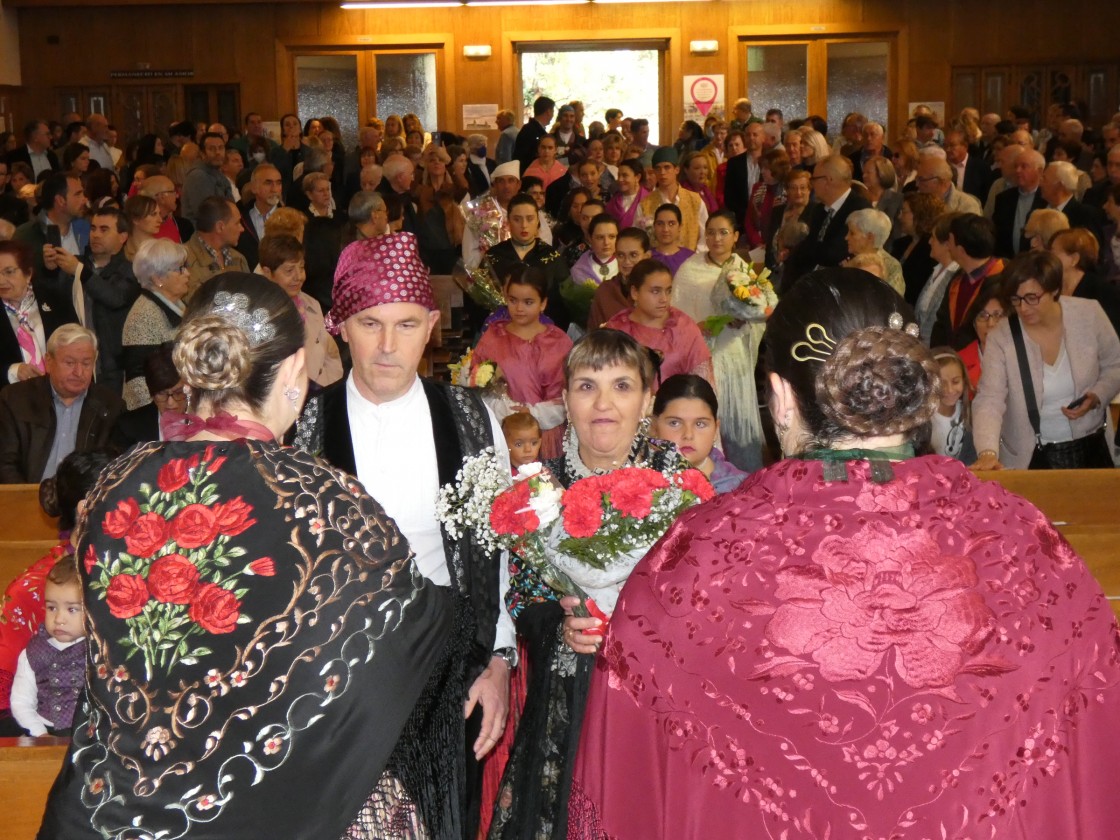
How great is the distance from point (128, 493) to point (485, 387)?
4.10 m

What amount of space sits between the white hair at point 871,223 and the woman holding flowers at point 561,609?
5321 mm

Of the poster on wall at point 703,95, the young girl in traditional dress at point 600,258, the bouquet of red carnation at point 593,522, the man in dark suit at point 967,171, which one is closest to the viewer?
the bouquet of red carnation at point 593,522

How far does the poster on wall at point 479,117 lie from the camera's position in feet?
65.9

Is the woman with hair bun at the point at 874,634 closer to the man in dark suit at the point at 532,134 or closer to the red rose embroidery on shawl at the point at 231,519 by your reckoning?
the red rose embroidery on shawl at the point at 231,519

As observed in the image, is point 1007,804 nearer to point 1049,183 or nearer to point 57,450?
point 57,450

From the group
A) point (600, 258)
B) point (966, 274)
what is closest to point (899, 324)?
point (966, 274)

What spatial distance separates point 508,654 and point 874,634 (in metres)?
1.27

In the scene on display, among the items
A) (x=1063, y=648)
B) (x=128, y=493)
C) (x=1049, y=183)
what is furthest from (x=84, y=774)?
(x=1049, y=183)

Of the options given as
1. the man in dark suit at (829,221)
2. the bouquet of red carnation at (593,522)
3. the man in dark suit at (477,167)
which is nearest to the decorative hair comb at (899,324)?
the bouquet of red carnation at (593,522)

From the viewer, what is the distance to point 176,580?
2244mm

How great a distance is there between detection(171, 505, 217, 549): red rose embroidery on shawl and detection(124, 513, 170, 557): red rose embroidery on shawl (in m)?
0.02

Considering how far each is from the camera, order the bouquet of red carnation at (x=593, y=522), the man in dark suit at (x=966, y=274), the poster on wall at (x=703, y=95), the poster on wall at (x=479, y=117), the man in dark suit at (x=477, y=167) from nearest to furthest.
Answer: the bouquet of red carnation at (x=593, y=522)
the man in dark suit at (x=966, y=274)
the man in dark suit at (x=477, y=167)
the poster on wall at (x=703, y=95)
the poster on wall at (x=479, y=117)

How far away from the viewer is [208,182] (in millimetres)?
12234

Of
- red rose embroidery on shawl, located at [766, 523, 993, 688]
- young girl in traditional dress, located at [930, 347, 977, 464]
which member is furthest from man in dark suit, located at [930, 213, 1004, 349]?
red rose embroidery on shawl, located at [766, 523, 993, 688]
